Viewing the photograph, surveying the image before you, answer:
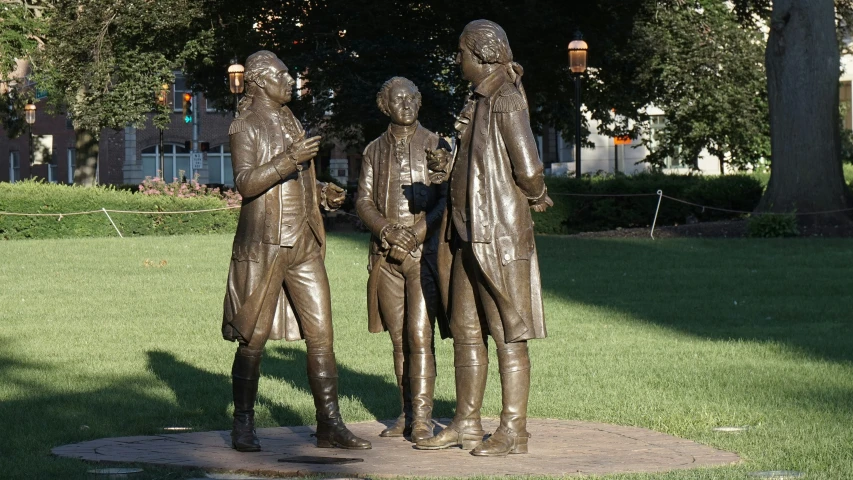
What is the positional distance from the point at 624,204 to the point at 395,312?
2235cm

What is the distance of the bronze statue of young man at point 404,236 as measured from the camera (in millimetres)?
8039

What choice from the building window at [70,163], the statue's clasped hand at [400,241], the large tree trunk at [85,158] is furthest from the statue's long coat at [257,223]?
the building window at [70,163]

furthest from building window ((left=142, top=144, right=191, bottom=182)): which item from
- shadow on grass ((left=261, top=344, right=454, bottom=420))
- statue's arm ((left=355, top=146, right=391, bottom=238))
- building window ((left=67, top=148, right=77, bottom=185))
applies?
statue's arm ((left=355, top=146, right=391, bottom=238))

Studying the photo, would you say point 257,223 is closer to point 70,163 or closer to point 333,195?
point 333,195

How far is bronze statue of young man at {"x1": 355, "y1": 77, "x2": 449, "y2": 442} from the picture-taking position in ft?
26.4

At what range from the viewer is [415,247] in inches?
316

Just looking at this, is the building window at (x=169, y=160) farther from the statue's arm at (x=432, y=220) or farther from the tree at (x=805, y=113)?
the statue's arm at (x=432, y=220)

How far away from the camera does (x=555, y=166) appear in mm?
58375

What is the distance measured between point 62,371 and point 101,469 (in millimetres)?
4463

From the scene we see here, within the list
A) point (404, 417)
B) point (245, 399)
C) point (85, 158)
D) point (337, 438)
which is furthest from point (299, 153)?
point (85, 158)

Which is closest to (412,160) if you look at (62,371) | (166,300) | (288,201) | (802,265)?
(288,201)

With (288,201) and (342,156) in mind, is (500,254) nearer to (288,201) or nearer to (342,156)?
(288,201)

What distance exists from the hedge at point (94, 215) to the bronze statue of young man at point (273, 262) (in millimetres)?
21759

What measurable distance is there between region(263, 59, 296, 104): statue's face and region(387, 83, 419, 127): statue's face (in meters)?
0.77
